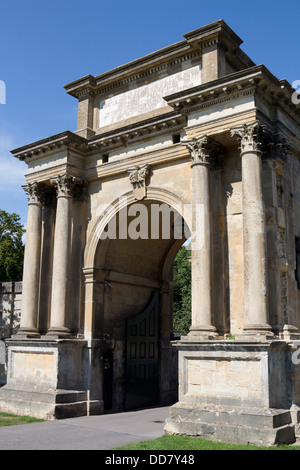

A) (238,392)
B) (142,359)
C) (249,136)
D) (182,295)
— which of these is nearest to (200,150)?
(249,136)

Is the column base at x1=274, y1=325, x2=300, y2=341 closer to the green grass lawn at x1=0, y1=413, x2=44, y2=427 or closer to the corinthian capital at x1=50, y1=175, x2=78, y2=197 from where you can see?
the green grass lawn at x1=0, y1=413, x2=44, y2=427

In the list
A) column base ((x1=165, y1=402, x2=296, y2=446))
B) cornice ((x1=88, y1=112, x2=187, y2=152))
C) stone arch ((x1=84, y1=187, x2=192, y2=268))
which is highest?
cornice ((x1=88, y1=112, x2=187, y2=152))

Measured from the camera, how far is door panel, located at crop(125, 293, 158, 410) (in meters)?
16.6

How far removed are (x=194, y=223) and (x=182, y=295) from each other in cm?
2455

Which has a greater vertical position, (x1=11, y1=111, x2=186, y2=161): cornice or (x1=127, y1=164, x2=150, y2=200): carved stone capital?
(x1=11, y1=111, x2=186, y2=161): cornice

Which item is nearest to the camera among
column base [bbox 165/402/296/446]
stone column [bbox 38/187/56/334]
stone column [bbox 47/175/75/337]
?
column base [bbox 165/402/296/446]

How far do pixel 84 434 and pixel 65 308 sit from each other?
4.44m

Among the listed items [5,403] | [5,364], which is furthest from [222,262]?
[5,364]

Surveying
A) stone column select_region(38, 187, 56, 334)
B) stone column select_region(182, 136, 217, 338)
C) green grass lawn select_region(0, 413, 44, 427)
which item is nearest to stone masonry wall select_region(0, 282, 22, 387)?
stone column select_region(38, 187, 56, 334)

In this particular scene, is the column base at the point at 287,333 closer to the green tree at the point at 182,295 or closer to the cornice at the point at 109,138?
the cornice at the point at 109,138

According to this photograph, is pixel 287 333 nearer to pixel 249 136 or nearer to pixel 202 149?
pixel 249 136

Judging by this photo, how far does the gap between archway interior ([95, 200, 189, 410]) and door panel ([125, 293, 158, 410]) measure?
52 millimetres

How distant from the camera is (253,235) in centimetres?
1124

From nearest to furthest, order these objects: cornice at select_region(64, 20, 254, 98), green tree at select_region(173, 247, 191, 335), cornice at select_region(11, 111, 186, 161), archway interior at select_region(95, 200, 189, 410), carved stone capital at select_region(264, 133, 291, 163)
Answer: carved stone capital at select_region(264, 133, 291, 163) → cornice at select_region(64, 20, 254, 98) → cornice at select_region(11, 111, 186, 161) → archway interior at select_region(95, 200, 189, 410) → green tree at select_region(173, 247, 191, 335)
